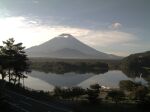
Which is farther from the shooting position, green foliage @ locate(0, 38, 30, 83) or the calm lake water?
the calm lake water

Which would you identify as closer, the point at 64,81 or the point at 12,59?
the point at 12,59

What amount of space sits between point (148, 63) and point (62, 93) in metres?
110

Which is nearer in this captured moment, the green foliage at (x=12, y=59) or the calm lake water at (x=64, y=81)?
the green foliage at (x=12, y=59)

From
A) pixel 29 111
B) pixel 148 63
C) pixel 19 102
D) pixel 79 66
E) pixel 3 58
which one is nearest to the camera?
pixel 29 111

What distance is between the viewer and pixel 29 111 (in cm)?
1984

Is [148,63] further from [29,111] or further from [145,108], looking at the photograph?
[29,111]

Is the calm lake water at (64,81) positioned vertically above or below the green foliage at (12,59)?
below

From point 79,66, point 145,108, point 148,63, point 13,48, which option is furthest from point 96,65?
point 145,108

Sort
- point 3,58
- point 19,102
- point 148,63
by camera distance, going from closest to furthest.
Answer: point 19,102 < point 3,58 < point 148,63

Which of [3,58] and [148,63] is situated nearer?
[3,58]

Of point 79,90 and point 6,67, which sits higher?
point 6,67

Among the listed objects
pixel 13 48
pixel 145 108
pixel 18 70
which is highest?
pixel 13 48

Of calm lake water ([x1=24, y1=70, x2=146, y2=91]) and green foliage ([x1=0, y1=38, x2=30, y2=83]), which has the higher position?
green foliage ([x1=0, y1=38, x2=30, y2=83])

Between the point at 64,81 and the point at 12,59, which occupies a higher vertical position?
the point at 12,59
